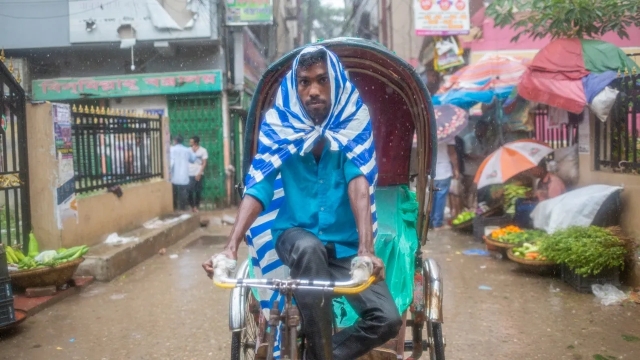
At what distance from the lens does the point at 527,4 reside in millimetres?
7906

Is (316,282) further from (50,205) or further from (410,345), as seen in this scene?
(50,205)

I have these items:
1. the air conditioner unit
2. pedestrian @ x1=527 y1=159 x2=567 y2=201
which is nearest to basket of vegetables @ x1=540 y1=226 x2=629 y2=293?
pedestrian @ x1=527 y1=159 x2=567 y2=201

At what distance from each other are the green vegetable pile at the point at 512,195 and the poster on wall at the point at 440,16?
5563 mm

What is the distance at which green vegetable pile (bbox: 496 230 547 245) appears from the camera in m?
7.30

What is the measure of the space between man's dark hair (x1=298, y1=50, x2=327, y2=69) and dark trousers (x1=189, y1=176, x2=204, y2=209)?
424 inches

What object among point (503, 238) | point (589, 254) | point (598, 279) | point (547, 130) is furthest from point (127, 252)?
point (547, 130)

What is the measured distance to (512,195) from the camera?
9023 millimetres

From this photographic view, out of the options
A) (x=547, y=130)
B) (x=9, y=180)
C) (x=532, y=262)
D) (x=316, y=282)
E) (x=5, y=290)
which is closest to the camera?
(x=316, y=282)

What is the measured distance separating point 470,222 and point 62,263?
6.48 meters

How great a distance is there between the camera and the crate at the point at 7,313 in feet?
15.9

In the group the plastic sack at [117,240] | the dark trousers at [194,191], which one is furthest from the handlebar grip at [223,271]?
the dark trousers at [194,191]

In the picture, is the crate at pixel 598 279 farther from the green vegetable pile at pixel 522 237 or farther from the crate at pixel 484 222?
the crate at pixel 484 222

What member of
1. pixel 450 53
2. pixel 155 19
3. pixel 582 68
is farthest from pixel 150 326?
pixel 450 53

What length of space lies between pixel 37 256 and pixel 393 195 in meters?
4.23
